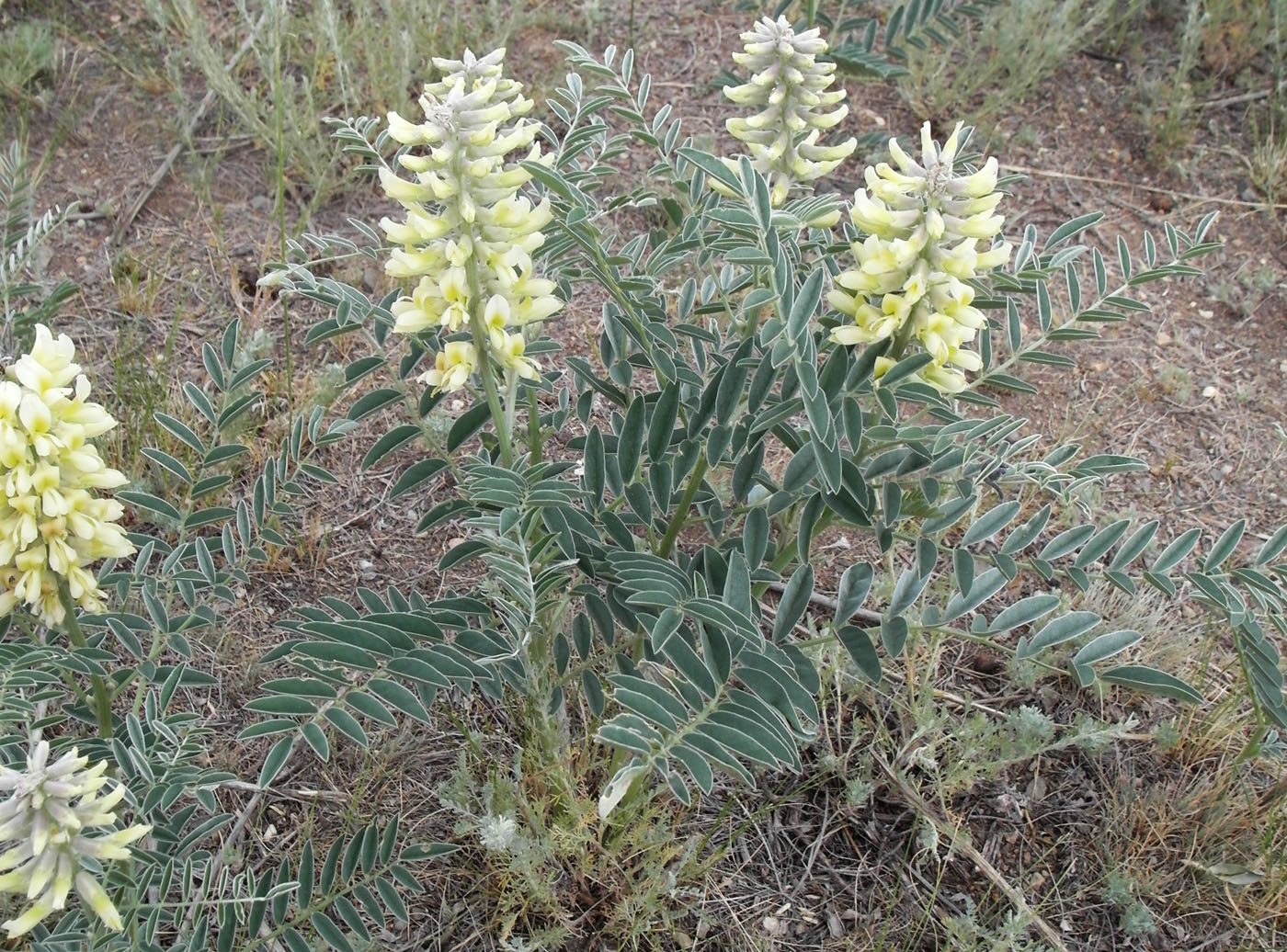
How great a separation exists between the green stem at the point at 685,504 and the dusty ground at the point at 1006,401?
0.67 metres

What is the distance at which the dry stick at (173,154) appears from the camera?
10.8 feet

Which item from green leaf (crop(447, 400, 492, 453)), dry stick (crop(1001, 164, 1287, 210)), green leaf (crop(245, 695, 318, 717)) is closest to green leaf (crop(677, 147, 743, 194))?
green leaf (crop(447, 400, 492, 453))

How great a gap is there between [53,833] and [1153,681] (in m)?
1.63

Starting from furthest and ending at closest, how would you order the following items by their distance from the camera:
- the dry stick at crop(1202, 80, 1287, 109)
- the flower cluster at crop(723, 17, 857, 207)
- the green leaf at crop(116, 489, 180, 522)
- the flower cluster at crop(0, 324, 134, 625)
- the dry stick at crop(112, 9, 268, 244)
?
the dry stick at crop(1202, 80, 1287, 109), the dry stick at crop(112, 9, 268, 244), the green leaf at crop(116, 489, 180, 522), the flower cluster at crop(723, 17, 857, 207), the flower cluster at crop(0, 324, 134, 625)

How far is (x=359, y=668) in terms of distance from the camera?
5.18ft

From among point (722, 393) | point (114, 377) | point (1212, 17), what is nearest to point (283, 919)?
point (722, 393)

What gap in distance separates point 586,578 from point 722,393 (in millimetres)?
433

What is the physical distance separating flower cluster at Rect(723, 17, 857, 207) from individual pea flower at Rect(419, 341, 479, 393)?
481mm

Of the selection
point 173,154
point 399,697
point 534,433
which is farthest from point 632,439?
point 173,154

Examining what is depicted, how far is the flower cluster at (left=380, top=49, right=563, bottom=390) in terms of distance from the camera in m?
1.48

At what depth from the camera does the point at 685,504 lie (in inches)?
70.9

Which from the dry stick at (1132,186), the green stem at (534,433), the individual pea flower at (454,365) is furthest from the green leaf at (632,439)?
the dry stick at (1132,186)

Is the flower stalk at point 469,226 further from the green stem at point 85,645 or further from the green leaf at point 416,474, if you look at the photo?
the green stem at point 85,645

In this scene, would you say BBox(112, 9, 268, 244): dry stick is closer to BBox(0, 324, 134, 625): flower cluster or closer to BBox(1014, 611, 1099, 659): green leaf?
BBox(0, 324, 134, 625): flower cluster
